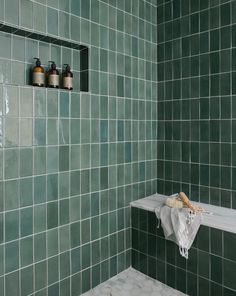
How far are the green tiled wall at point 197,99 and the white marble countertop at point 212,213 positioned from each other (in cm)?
9

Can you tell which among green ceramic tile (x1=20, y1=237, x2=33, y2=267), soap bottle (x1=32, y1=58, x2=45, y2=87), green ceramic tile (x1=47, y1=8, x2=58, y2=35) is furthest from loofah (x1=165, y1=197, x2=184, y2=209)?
green ceramic tile (x1=47, y1=8, x2=58, y2=35)

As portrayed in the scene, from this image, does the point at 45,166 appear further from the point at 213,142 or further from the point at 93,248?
the point at 213,142

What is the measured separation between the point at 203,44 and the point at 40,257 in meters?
1.95

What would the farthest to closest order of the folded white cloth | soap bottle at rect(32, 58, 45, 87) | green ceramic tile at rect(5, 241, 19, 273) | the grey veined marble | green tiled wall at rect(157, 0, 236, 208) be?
green tiled wall at rect(157, 0, 236, 208) → the grey veined marble → the folded white cloth → soap bottle at rect(32, 58, 45, 87) → green ceramic tile at rect(5, 241, 19, 273)

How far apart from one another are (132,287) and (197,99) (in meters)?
1.52

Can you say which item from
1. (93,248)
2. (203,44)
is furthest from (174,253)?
(203,44)

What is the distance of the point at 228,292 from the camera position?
5.61ft

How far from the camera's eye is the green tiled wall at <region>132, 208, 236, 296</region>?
1713 millimetres

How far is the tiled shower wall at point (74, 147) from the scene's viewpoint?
1.58 meters

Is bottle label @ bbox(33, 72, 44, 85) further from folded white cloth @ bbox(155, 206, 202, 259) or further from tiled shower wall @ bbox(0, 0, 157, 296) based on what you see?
folded white cloth @ bbox(155, 206, 202, 259)

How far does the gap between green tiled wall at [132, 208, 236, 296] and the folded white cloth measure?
0.17ft

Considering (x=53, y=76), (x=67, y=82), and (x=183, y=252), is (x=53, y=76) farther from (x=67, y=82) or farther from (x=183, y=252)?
(x=183, y=252)

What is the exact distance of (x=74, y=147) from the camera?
1853 millimetres

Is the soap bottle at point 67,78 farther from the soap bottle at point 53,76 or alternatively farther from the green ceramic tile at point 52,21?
the green ceramic tile at point 52,21
